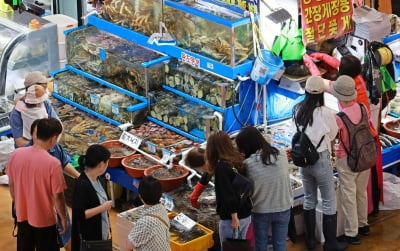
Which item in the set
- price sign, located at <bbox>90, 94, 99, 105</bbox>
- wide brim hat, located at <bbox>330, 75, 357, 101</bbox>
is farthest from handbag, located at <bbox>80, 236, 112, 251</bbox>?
price sign, located at <bbox>90, 94, 99, 105</bbox>

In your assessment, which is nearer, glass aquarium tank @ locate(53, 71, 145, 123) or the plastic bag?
the plastic bag

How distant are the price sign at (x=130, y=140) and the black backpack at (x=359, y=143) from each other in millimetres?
2069

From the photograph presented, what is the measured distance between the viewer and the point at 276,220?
23.6ft

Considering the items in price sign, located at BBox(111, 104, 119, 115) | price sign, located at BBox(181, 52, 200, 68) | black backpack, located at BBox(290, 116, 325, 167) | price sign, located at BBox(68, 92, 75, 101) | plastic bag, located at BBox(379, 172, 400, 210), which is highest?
price sign, located at BBox(181, 52, 200, 68)

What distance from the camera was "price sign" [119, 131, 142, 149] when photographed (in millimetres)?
8938

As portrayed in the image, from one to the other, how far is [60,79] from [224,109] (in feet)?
7.32

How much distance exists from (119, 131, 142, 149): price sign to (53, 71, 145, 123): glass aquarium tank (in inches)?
11.7

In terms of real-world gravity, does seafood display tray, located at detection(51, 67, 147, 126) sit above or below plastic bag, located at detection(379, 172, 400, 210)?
above

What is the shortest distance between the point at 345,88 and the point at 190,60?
5.93 feet

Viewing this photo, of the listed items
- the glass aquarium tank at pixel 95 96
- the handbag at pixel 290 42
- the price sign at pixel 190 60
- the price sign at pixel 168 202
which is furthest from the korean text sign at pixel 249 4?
the price sign at pixel 168 202

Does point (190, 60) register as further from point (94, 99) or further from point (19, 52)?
point (19, 52)

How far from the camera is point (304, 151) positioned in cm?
763

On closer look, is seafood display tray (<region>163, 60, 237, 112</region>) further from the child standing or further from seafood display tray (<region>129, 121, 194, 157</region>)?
the child standing

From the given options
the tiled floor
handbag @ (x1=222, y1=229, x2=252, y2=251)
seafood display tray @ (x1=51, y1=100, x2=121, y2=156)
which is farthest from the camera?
seafood display tray @ (x1=51, y1=100, x2=121, y2=156)
